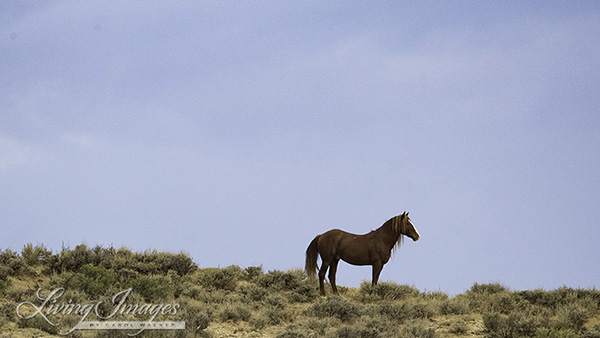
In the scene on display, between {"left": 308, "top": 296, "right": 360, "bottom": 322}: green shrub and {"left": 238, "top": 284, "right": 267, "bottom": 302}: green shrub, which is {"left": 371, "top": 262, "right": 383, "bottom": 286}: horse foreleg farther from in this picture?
{"left": 238, "top": 284, "right": 267, "bottom": 302}: green shrub

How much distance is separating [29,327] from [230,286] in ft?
23.3

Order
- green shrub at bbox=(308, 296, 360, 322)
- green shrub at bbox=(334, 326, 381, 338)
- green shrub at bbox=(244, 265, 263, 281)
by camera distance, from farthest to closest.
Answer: green shrub at bbox=(244, 265, 263, 281) → green shrub at bbox=(308, 296, 360, 322) → green shrub at bbox=(334, 326, 381, 338)

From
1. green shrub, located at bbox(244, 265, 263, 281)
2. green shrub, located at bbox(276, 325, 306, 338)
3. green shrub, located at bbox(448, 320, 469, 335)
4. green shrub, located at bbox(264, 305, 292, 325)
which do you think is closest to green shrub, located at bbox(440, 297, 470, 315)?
green shrub, located at bbox(448, 320, 469, 335)

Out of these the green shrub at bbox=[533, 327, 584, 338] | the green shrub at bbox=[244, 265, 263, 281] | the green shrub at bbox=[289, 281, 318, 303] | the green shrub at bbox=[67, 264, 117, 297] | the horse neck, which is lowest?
the green shrub at bbox=[533, 327, 584, 338]

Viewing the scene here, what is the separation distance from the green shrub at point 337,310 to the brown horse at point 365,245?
2.43 m

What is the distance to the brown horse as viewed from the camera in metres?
16.5

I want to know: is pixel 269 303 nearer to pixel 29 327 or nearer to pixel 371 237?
pixel 371 237

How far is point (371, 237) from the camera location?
16.8m

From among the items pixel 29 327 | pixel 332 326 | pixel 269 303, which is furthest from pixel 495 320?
pixel 29 327

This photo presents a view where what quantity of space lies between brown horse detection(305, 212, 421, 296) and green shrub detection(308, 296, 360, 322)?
243 centimetres

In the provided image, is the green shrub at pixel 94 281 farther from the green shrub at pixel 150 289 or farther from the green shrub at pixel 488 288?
the green shrub at pixel 488 288

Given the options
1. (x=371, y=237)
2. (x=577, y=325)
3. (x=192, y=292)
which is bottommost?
(x=577, y=325)

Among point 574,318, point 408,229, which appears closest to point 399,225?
point 408,229

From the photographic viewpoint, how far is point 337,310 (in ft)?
45.5
